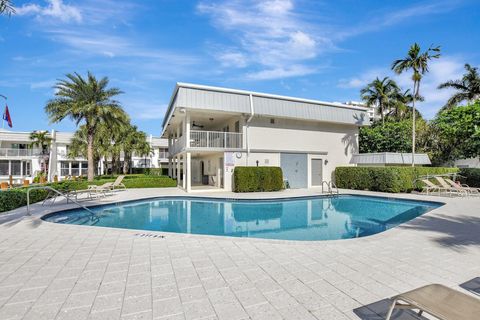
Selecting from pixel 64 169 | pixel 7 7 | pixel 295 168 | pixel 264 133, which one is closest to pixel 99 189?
pixel 7 7

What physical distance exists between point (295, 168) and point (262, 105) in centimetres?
537

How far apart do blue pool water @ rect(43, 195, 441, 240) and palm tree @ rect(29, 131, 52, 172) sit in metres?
28.0

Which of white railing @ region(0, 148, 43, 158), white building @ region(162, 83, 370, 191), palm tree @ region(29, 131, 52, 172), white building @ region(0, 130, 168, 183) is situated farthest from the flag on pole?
white railing @ region(0, 148, 43, 158)

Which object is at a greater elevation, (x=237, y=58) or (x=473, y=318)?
(x=237, y=58)

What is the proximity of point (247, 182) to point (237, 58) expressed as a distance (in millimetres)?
7490

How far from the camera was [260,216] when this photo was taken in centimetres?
1070

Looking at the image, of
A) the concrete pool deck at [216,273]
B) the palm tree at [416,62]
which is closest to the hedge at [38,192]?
the concrete pool deck at [216,273]

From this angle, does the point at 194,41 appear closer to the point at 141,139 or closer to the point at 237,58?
the point at 237,58

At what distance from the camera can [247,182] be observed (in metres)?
16.6

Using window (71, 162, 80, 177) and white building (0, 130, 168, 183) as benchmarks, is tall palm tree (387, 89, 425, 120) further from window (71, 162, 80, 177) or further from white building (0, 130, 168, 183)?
window (71, 162, 80, 177)

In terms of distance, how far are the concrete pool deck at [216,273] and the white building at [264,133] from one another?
1087cm

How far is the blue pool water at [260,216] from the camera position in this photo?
27.4 feet

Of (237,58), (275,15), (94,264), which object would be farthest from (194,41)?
(94,264)

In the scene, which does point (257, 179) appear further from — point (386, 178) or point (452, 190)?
point (452, 190)
